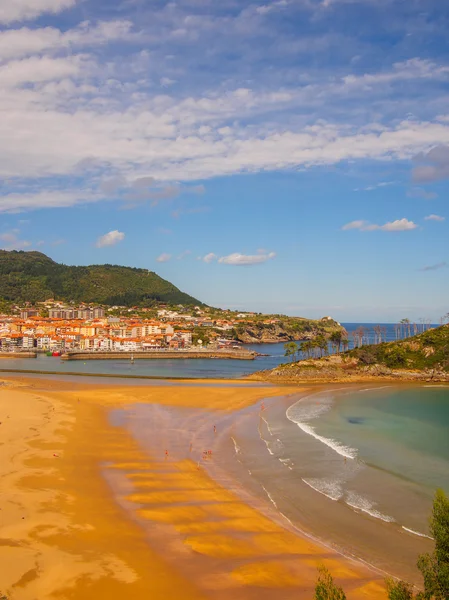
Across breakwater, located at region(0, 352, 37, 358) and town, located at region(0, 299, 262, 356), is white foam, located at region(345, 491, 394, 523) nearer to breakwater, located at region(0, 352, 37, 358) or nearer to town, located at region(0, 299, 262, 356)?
breakwater, located at region(0, 352, 37, 358)

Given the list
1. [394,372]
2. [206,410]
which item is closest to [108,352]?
[394,372]

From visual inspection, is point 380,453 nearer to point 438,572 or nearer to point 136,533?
point 136,533

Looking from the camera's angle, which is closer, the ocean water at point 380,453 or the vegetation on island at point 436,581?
the vegetation on island at point 436,581

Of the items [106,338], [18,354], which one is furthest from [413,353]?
[18,354]

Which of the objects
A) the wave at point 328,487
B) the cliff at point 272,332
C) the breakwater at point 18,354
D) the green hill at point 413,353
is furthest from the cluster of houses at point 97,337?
the wave at point 328,487

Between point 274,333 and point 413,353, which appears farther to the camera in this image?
point 274,333

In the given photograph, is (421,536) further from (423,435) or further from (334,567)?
(423,435)

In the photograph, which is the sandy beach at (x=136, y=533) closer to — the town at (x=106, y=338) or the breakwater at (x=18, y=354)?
the breakwater at (x=18, y=354)
